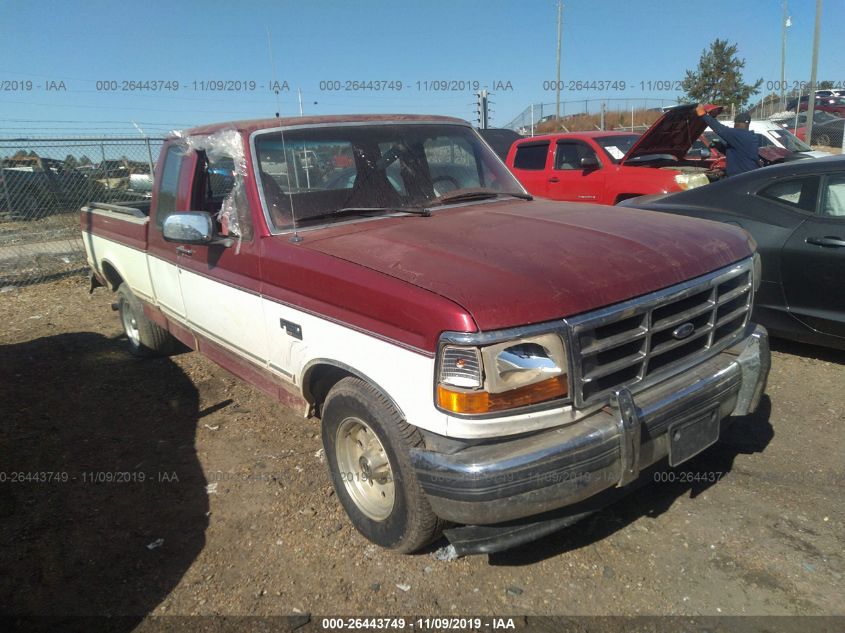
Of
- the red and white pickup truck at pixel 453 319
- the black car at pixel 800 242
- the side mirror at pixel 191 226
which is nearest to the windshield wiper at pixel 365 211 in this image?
the red and white pickup truck at pixel 453 319

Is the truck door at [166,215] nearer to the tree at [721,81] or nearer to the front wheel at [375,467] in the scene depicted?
the front wheel at [375,467]

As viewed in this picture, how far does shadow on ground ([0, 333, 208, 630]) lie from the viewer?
283 cm

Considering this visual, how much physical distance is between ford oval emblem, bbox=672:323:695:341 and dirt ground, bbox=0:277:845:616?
0.98 meters

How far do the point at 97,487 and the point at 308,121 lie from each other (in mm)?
2520

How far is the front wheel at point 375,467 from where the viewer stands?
8.22 ft

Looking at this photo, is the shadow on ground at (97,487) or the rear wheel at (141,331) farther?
the rear wheel at (141,331)

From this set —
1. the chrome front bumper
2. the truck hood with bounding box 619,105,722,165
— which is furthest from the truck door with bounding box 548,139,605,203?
the chrome front bumper

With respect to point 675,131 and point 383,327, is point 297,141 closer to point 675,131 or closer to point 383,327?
point 383,327

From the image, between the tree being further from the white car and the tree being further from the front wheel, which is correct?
the front wheel

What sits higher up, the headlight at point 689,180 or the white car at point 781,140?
the white car at point 781,140

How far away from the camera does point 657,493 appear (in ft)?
10.7

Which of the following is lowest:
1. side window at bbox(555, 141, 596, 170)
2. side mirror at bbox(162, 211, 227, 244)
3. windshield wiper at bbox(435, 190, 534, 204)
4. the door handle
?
the door handle

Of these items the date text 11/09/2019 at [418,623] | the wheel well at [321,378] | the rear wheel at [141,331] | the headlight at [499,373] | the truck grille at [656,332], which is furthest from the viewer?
the rear wheel at [141,331]

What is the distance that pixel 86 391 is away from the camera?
518 centimetres
